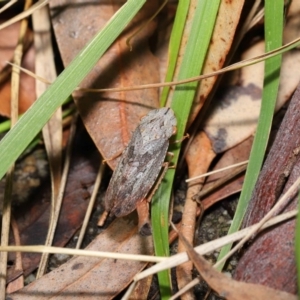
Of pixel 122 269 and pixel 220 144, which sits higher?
pixel 220 144

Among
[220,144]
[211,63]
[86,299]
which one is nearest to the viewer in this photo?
[86,299]

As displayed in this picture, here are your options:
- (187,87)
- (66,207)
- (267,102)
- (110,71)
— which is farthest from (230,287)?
(110,71)

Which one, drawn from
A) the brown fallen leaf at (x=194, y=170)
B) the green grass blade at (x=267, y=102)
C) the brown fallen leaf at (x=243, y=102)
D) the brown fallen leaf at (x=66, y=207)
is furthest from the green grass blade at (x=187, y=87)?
the brown fallen leaf at (x=66, y=207)

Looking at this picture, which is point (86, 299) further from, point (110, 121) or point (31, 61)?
point (31, 61)

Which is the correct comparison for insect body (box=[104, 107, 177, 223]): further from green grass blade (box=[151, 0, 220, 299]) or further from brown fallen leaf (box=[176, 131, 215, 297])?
brown fallen leaf (box=[176, 131, 215, 297])

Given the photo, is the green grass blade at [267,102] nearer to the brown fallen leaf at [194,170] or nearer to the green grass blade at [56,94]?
the brown fallen leaf at [194,170]

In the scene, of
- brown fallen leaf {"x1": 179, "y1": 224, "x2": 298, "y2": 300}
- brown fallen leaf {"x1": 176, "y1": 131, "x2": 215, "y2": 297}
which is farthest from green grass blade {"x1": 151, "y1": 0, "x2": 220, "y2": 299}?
brown fallen leaf {"x1": 179, "y1": 224, "x2": 298, "y2": 300}

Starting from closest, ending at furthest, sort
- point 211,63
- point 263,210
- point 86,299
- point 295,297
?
point 295,297
point 263,210
point 86,299
point 211,63

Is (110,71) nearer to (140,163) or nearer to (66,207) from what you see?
(140,163)

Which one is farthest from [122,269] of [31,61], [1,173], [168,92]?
[31,61]
